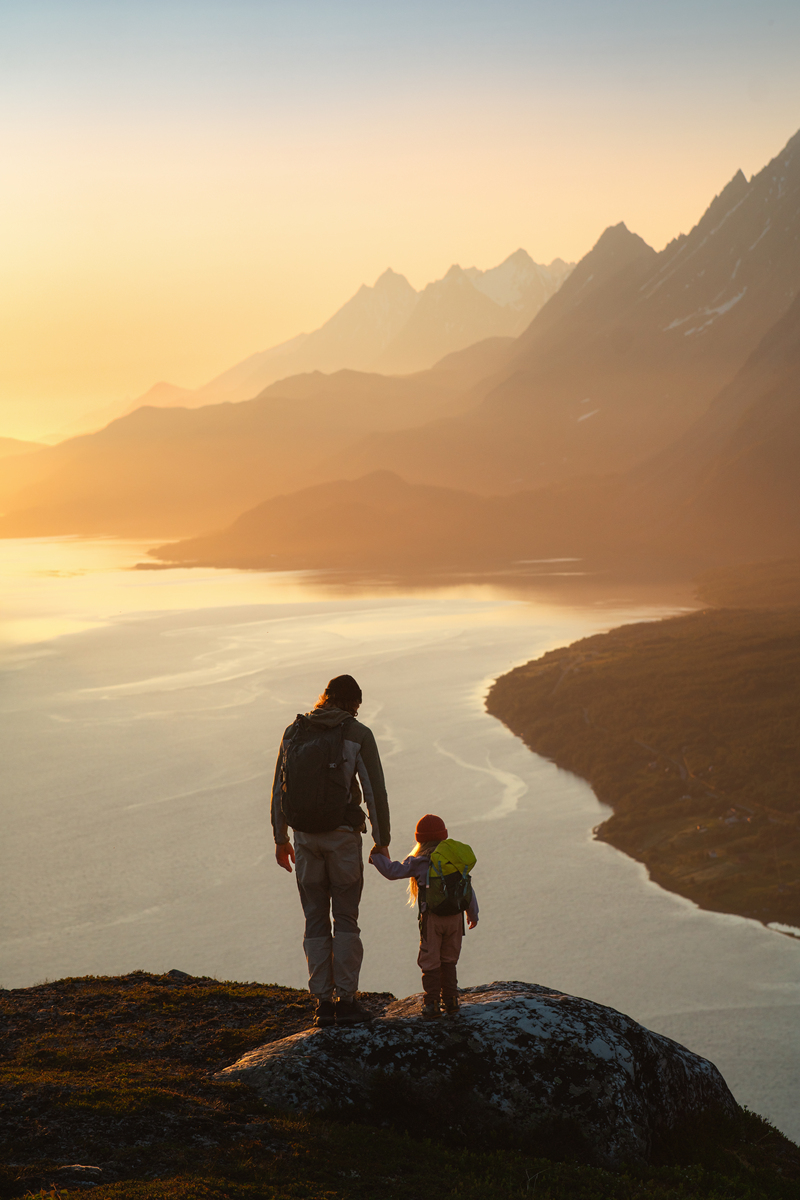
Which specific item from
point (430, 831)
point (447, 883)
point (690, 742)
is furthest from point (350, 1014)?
point (690, 742)

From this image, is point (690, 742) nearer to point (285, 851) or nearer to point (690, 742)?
point (690, 742)

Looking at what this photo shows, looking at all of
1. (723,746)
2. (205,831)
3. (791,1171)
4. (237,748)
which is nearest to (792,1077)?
(791,1171)

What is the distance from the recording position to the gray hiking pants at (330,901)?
30.5 feet

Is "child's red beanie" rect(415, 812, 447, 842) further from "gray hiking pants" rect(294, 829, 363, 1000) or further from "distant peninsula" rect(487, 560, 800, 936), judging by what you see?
"distant peninsula" rect(487, 560, 800, 936)

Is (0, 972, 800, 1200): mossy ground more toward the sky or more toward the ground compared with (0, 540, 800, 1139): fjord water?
more toward the sky

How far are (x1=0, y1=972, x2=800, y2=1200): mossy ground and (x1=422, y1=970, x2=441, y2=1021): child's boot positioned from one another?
47.6 inches

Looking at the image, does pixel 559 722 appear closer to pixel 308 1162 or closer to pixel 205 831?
pixel 205 831

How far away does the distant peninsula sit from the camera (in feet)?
200

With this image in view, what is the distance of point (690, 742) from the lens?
3452 inches

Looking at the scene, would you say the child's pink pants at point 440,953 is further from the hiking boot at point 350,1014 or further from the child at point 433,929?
the hiking boot at point 350,1014

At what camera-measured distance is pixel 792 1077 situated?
38625mm

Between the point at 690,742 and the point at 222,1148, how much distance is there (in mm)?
85832

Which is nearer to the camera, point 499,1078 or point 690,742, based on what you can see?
point 499,1078

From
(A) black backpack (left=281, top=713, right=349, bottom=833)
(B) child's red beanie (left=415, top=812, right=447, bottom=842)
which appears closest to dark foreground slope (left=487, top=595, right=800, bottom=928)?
(B) child's red beanie (left=415, top=812, right=447, bottom=842)
